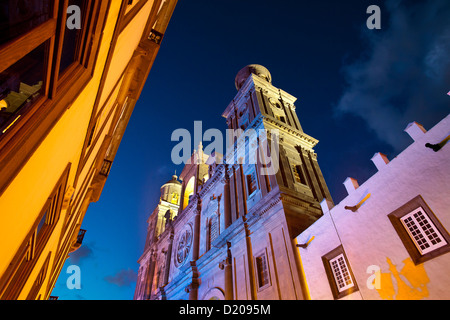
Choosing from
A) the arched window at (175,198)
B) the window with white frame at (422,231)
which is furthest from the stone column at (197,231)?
the window with white frame at (422,231)

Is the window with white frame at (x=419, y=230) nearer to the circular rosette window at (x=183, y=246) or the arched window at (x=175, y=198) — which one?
the circular rosette window at (x=183, y=246)

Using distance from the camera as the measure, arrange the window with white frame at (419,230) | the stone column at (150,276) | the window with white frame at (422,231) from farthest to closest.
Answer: the stone column at (150,276) → the window with white frame at (422,231) → the window with white frame at (419,230)

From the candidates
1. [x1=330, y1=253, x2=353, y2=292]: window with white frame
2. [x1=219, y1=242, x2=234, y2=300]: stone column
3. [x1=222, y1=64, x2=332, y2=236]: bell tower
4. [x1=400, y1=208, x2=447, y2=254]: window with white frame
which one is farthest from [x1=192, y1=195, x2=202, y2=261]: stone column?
[x1=400, y1=208, x2=447, y2=254]: window with white frame

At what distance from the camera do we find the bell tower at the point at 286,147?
13.9 m

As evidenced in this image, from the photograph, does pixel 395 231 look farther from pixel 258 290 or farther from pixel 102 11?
pixel 102 11

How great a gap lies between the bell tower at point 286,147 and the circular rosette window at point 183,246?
1201 centimetres

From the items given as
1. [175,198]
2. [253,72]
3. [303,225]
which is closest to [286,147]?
[303,225]

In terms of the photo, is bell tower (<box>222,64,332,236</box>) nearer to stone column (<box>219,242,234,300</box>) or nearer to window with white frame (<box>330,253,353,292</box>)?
window with white frame (<box>330,253,353,292</box>)

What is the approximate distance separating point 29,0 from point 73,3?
105 cm

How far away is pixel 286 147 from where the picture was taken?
18250 millimetres

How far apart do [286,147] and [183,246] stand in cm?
1527
